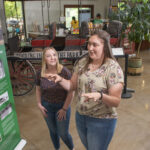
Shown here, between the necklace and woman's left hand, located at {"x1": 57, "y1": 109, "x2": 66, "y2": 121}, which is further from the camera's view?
woman's left hand, located at {"x1": 57, "y1": 109, "x2": 66, "y2": 121}

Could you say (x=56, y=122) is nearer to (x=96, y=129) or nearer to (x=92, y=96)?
(x=96, y=129)

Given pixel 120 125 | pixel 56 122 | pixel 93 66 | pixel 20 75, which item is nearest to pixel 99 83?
pixel 93 66

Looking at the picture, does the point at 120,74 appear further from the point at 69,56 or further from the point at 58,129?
the point at 69,56

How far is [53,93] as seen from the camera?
170 cm

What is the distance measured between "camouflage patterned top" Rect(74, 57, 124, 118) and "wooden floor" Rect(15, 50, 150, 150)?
3.80ft

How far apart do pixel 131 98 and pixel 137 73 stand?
154 centimetres

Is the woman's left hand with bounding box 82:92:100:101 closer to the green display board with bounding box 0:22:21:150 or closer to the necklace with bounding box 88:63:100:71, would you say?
the necklace with bounding box 88:63:100:71

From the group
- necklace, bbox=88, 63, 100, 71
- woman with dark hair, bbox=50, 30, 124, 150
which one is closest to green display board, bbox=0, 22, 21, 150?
woman with dark hair, bbox=50, 30, 124, 150

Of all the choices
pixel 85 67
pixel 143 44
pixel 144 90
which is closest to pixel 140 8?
pixel 144 90

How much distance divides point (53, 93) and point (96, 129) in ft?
1.71

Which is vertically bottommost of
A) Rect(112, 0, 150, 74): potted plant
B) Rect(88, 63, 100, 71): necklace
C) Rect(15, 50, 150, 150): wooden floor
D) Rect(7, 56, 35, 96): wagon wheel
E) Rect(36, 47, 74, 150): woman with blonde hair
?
Rect(15, 50, 150, 150): wooden floor

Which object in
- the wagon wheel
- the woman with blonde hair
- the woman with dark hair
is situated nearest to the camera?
the woman with dark hair

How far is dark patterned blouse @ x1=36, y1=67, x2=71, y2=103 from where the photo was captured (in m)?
1.68

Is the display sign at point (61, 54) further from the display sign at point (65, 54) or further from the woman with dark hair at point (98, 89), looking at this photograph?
the woman with dark hair at point (98, 89)
